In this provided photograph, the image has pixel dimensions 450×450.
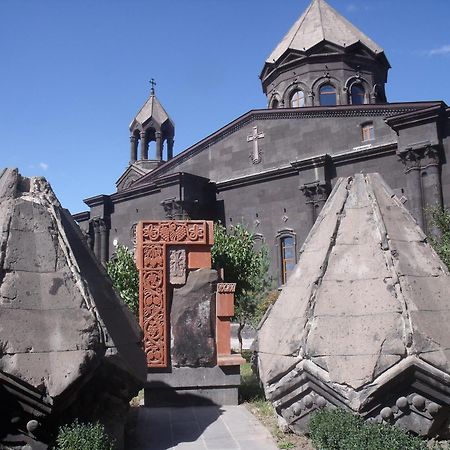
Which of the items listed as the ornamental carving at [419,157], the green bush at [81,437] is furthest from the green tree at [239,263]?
the green bush at [81,437]

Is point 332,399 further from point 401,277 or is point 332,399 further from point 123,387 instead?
point 123,387

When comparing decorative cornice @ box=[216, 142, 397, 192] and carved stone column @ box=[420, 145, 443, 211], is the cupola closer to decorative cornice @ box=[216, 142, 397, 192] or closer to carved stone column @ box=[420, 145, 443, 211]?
decorative cornice @ box=[216, 142, 397, 192]

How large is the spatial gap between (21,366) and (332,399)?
83.7 inches

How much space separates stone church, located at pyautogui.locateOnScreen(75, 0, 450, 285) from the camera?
49.8ft

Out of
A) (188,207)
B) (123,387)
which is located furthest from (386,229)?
(188,207)

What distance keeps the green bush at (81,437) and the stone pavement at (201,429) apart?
979 mm

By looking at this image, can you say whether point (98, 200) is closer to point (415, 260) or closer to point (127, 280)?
point (127, 280)

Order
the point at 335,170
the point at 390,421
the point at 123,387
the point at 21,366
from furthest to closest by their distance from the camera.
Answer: the point at 335,170 < the point at 123,387 < the point at 390,421 < the point at 21,366

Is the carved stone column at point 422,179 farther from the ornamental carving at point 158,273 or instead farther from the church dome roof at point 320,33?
the ornamental carving at point 158,273

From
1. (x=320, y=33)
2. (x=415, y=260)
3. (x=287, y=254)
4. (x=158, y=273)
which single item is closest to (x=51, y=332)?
(x=415, y=260)

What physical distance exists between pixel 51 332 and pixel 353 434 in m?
2.06

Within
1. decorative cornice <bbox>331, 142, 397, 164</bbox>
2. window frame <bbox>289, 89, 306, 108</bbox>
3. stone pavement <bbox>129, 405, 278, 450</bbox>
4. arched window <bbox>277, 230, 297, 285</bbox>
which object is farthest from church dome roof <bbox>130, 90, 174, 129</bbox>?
stone pavement <bbox>129, 405, 278, 450</bbox>

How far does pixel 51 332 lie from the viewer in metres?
3.36

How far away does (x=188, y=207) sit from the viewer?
1914 centimetres
